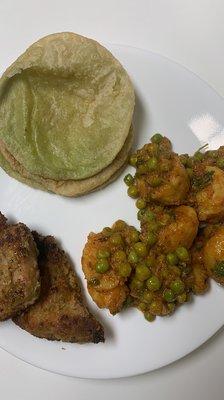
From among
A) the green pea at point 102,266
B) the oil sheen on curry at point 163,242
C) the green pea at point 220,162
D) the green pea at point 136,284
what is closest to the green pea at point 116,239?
the oil sheen on curry at point 163,242

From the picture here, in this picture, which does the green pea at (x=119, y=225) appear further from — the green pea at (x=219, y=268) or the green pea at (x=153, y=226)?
the green pea at (x=219, y=268)

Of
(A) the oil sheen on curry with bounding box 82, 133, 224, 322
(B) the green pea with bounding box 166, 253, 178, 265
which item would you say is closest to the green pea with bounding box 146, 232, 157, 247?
(A) the oil sheen on curry with bounding box 82, 133, 224, 322

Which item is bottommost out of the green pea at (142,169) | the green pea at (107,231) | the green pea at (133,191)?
the green pea at (107,231)

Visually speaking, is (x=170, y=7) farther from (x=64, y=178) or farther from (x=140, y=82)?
(x=64, y=178)

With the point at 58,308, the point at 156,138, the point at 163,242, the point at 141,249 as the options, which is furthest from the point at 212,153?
the point at 58,308

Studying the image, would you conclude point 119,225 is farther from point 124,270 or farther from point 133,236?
point 124,270

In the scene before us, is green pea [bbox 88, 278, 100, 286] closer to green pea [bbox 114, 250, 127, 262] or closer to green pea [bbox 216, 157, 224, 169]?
green pea [bbox 114, 250, 127, 262]

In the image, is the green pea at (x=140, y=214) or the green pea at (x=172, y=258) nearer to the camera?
the green pea at (x=172, y=258)
